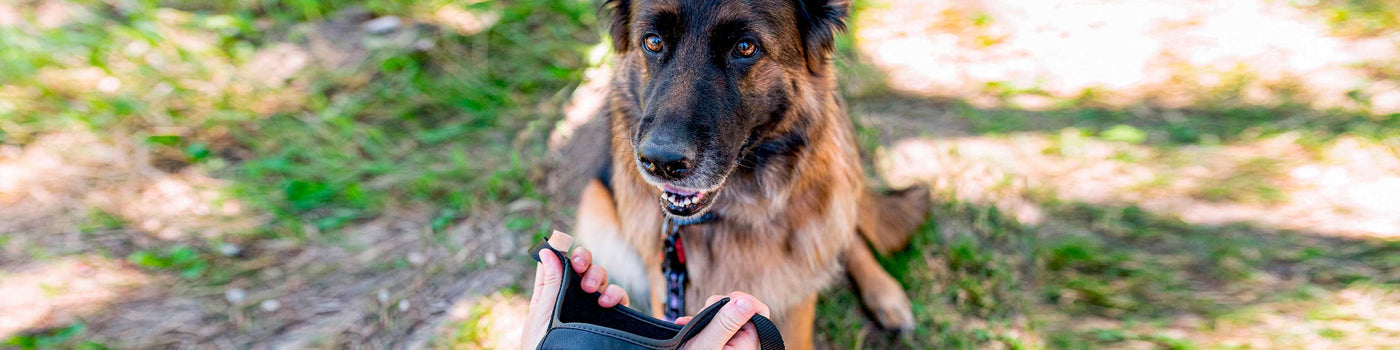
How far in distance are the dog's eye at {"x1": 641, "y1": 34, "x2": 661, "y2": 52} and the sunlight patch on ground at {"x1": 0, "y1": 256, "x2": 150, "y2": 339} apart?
287 cm

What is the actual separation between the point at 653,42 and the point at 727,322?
3.65 feet

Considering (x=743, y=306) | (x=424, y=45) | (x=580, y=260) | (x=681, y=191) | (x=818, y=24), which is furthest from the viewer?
(x=424, y=45)

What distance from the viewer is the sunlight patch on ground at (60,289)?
3.17 m

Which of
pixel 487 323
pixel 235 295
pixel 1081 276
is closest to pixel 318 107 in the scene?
pixel 235 295

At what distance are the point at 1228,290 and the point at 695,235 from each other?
2.49 metres

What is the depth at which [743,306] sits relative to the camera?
1.50 meters

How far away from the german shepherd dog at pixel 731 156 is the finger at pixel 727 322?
0.56m

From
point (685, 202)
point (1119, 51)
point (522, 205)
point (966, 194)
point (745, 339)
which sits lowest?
point (522, 205)

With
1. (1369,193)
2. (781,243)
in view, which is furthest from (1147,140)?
(781,243)

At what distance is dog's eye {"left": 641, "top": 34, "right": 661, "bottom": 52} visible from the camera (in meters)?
2.29

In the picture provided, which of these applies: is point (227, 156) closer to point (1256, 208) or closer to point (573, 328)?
point (573, 328)

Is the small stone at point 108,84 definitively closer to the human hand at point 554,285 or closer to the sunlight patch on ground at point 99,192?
the sunlight patch on ground at point 99,192

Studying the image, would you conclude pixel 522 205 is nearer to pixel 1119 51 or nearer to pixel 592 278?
pixel 592 278

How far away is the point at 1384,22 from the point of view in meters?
4.87
